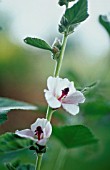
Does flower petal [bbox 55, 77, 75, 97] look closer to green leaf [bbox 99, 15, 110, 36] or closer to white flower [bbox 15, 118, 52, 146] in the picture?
white flower [bbox 15, 118, 52, 146]

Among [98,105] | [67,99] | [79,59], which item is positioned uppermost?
[67,99]

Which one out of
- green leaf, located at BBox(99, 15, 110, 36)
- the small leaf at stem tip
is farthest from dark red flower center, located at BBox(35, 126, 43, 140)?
green leaf, located at BBox(99, 15, 110, 36)

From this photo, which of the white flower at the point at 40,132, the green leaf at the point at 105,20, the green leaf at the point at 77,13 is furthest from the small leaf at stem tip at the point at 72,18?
the green leaf at the point at 105,20

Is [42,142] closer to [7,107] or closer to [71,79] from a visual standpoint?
[7,107]

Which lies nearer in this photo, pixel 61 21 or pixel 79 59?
pixel 61 21

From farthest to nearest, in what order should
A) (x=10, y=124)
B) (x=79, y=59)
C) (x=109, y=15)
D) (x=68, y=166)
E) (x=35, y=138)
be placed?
(x=79, y=59)
(x=10, y=124)
(x=68, y=166)
(x=109, y=15)
(x=35, y=138)

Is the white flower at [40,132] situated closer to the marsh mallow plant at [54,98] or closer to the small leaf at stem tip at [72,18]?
the marsh mallow plant at [54,98]

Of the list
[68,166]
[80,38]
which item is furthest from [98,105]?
[80,38]

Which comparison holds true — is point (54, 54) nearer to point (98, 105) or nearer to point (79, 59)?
point (98, 105)

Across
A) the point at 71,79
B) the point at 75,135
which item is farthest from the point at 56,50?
the point at 71,79
